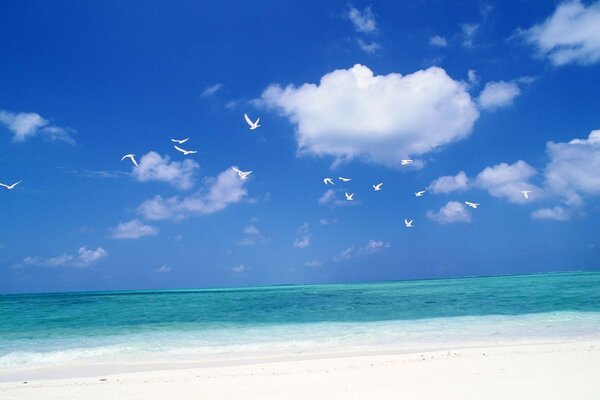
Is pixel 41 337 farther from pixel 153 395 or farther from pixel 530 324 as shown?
pixel 530 324

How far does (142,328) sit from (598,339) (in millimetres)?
21844

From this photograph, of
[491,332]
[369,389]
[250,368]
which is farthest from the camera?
[491,332]

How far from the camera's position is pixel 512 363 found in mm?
11430

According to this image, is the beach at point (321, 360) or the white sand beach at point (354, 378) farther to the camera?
the beach at point (321, 360)

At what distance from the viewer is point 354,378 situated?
1031 centimetres

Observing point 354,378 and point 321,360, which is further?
point 321,360

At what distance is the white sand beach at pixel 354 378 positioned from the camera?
8867 millimetres

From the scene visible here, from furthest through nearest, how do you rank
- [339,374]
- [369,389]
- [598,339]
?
1. [598,339]
2. [339,374]
3. [369,389]

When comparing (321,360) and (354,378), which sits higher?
(354,378)

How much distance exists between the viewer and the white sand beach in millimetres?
8867

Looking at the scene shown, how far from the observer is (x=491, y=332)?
59.8ft

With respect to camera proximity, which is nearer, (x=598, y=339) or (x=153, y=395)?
(x=153, y=395)

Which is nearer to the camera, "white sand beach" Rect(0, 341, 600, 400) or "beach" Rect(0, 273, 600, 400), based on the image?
"white sand beach" Rect(0, 341, 600, 400)

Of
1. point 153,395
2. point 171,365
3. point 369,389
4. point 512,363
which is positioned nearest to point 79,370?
point 171,365
